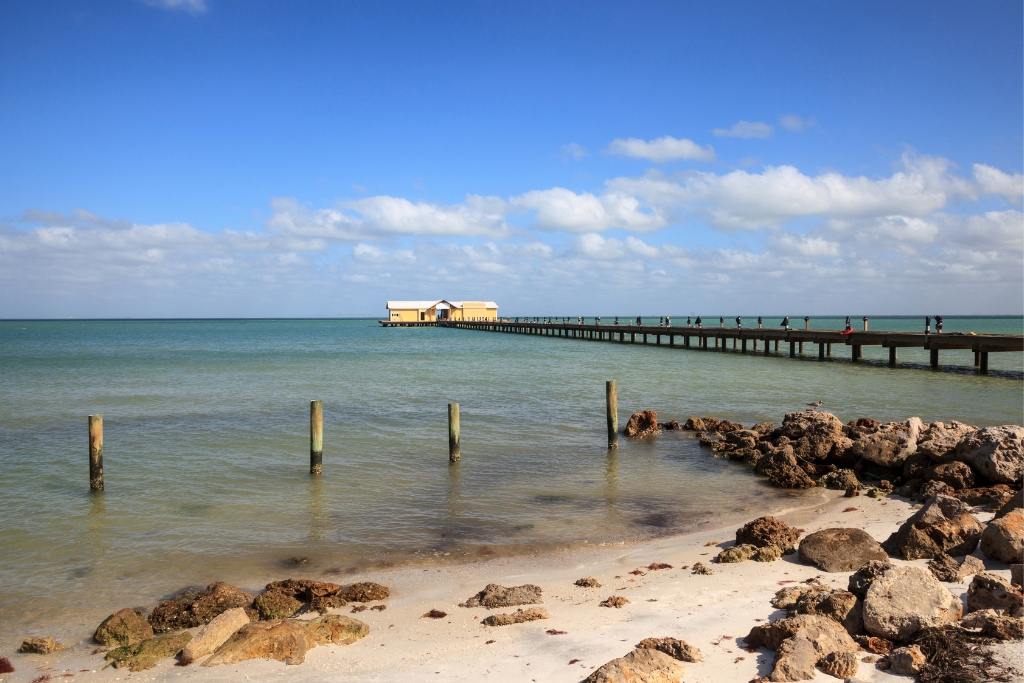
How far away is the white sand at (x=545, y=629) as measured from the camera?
17.6 ft

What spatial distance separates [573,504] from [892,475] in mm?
5483

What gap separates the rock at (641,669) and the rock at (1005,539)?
3699mm

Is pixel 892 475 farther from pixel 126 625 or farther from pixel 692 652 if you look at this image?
pixel 126 625

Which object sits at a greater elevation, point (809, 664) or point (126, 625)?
point (809, 664)

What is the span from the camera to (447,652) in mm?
5809

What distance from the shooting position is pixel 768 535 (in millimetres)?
7992

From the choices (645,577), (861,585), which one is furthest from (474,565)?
(861,585)

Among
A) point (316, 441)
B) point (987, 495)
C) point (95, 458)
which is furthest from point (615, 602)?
point (95, 458)

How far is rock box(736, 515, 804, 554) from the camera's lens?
25.9ft

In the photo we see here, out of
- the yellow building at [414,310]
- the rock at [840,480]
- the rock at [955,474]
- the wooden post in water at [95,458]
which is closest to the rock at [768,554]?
the rock at [955,474]

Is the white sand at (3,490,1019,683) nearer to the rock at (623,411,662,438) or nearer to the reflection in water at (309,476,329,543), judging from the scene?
the reflection in water at (309,476,329,543)

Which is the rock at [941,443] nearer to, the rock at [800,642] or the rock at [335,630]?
the rock at [800,642]

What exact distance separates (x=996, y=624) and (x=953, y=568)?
5.32 feet

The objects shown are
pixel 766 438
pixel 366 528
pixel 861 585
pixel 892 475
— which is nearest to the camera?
pixel 861 585
